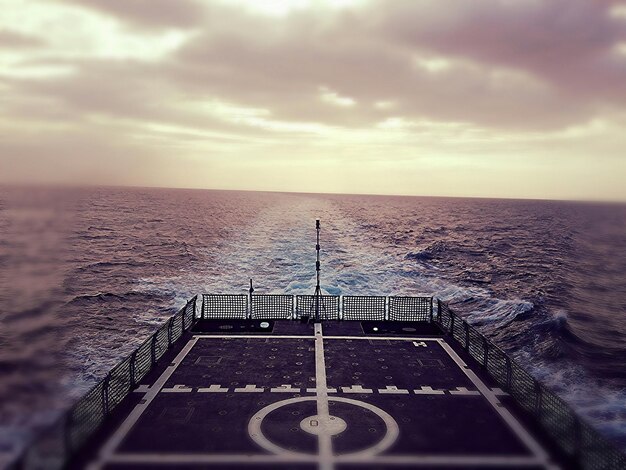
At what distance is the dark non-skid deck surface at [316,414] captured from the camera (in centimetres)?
1417

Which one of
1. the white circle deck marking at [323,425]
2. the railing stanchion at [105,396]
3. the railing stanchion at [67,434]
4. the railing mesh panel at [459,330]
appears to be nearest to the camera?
the railing stanchion at [67,434]

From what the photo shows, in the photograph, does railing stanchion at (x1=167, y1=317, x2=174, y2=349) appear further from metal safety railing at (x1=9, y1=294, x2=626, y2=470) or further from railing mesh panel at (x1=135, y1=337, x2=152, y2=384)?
railing mesh panel at (x1=135, y1=337, x2=152, y2=384)

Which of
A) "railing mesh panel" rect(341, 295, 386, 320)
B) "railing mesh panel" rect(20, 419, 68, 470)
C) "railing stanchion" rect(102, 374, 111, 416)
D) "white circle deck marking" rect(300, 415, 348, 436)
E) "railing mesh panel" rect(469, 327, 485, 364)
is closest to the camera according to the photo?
"railing mesh panel" rect(20, 419, 68, 470)

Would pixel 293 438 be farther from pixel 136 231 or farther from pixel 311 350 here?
pixel 136 231

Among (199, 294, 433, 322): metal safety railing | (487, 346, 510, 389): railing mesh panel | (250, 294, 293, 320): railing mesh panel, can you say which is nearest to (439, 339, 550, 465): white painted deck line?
(487, 346, 510, 389): railing mesh panel

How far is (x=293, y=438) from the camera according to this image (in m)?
15.3

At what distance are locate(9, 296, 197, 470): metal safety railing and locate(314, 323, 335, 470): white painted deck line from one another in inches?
301

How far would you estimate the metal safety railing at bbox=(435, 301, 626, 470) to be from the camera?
500 inches

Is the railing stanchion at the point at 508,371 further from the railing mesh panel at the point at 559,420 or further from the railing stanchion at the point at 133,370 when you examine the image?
the railing stanchion at the point at 133,370

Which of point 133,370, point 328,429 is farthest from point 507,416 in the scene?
point 133,370

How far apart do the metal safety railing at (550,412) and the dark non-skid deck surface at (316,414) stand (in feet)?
3.11

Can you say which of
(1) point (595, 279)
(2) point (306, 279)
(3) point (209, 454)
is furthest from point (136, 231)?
(3) point (209, 454)

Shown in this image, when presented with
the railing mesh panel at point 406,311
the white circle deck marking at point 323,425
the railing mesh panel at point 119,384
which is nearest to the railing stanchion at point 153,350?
the railing mesh panel at point 119,384

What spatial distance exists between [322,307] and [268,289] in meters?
22.7
